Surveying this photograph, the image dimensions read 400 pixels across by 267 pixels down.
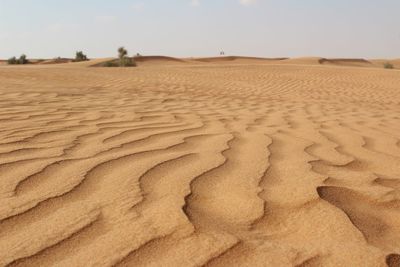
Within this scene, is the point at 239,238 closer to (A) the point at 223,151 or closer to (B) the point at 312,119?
(A) the point at 223,151

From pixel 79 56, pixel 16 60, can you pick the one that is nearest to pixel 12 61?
pixel 16 60

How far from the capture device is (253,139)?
3.09 meters

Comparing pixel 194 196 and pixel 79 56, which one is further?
pixel 79 56

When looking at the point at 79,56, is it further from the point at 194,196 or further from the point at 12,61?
the point at 194,196

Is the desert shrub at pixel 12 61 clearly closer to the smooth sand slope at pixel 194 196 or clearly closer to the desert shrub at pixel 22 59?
the desert shrub at pixel 22 59

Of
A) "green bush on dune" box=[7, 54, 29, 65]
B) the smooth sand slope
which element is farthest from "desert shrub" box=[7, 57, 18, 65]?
the smooth sand slope

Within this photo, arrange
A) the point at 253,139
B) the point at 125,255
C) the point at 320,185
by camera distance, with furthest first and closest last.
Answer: the point at 253,139 < the point at 320,185 < the point at 125,255

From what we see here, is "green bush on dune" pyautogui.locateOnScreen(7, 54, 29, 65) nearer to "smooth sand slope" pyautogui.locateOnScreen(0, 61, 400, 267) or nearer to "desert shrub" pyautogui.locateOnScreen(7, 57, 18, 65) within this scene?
"desert shrub" pyautogui.locateOnScreen(7, 57, 18, 65)

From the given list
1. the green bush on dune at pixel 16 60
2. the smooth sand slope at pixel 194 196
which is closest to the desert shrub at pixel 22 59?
the green bush on dune at pixel 16 60

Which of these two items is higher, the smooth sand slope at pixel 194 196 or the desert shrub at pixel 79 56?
the smooth sand slope at pixel 194 196

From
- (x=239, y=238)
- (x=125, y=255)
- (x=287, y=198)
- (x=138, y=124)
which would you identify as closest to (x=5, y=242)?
(x=125, y=255)

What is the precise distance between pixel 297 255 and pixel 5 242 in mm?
758

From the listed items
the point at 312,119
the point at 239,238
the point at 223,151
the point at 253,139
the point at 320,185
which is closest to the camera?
the point at 239,238

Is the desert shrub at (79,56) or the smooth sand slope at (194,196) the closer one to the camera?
the smooth sand slope at (194,196)
